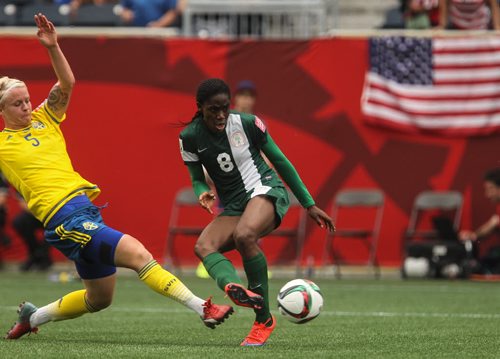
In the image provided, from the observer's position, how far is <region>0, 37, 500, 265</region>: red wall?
56.9ft

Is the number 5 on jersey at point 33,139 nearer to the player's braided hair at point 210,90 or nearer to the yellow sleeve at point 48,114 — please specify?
the yellow sleeve at point 48,114

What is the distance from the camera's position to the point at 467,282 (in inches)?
619

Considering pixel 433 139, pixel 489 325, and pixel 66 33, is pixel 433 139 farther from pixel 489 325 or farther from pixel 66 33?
pixel 489 325

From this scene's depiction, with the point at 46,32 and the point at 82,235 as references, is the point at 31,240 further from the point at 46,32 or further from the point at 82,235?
the point at 82,235

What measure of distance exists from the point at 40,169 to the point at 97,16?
10903 millimetres

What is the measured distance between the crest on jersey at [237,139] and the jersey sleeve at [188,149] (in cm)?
27

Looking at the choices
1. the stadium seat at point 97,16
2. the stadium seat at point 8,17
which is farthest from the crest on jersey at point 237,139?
the stadium seat at point 8,17

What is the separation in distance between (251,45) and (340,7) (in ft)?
10.3

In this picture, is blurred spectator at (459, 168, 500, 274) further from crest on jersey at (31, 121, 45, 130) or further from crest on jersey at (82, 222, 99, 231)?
crest on jersey at (82, 222, 99, 231)

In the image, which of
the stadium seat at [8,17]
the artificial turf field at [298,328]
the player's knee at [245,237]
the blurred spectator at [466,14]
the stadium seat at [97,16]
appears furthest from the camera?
the stadium seat at [8,17]

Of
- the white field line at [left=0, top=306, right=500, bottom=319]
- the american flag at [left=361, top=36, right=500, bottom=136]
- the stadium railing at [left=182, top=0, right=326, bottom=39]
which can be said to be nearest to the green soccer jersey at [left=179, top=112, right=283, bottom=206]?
the white field line at [left=0, top=306, right=500, bottom=319]

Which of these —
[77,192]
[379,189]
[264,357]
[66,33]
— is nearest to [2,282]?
[66,33]

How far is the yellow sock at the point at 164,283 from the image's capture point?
25.1 feet

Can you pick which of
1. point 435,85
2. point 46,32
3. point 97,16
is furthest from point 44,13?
point 46,32
